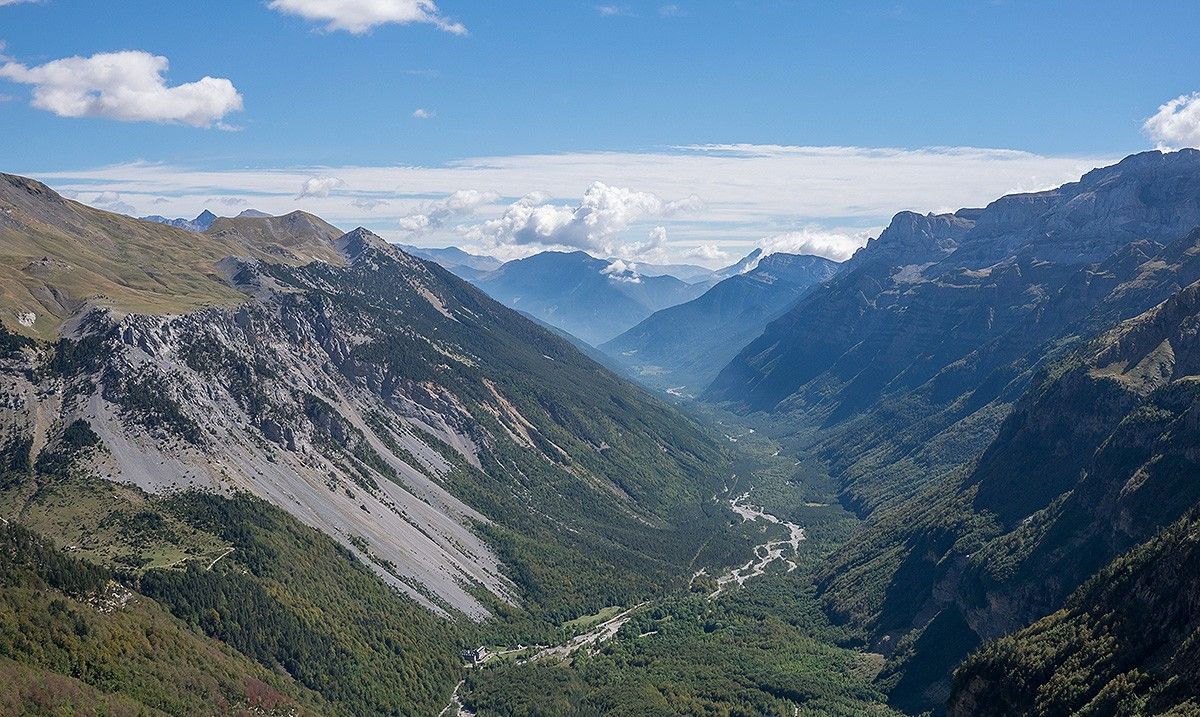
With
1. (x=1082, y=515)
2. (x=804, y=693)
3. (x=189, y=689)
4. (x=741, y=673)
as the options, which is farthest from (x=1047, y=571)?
(x=189, y=689)

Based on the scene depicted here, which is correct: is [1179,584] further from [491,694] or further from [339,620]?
[339,620]

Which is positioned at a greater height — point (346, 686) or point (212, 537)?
point (212, 537)

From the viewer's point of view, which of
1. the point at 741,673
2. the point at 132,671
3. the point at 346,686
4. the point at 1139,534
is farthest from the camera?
the point at 741,673

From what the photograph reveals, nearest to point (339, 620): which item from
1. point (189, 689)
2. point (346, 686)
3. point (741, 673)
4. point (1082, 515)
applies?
point (346, 686)

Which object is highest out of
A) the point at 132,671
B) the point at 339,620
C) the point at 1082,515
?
the point at 1082,515

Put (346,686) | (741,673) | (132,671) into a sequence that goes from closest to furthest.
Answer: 1. (132,671)
2. (346,686)
3. (741,673)

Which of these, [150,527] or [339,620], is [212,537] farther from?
[339,620]

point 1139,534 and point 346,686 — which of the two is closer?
point 1139,534

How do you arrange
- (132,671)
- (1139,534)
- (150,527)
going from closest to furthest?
(132,671) < (1139,534) < (150,527)

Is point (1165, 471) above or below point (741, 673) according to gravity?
above
